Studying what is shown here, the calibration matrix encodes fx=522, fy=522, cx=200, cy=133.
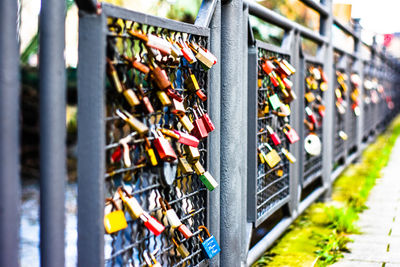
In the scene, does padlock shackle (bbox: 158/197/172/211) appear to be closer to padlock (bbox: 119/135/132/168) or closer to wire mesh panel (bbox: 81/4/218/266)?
wire mesh panel (bbox: 81/4/218/266)

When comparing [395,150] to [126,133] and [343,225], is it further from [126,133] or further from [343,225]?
[126,133]

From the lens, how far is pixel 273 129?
292 centimetres

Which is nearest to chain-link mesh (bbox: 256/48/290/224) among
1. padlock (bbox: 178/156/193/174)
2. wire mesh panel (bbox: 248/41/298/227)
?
wire mesh panel (bbox: 248/41/298/227)

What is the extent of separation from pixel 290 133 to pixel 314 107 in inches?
40.5

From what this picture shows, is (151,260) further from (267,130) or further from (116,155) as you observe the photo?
(267,130)

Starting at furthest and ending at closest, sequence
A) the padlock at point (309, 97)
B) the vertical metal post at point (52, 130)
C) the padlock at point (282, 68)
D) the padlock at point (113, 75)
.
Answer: the padlock at point (309, 97)
the padlock at point (282, 68)
the padlock at point (113, 75)
the vertical metal post at point (52, 130)

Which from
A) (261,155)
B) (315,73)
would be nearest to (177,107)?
(261,155)

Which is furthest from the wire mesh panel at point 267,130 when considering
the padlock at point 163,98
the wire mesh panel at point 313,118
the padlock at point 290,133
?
the padlock at point 163,98

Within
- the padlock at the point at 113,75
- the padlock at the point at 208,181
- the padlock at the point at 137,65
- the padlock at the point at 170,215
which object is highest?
the padlock at the point at 137,65

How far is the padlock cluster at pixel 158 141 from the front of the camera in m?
1.44

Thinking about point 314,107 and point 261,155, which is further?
point 314,107

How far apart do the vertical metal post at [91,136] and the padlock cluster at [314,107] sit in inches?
102

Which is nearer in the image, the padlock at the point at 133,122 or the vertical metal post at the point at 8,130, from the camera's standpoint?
the vertical metal post at the point at 8,130

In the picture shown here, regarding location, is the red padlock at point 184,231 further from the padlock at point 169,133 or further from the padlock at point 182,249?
the padlock at point 169,133
